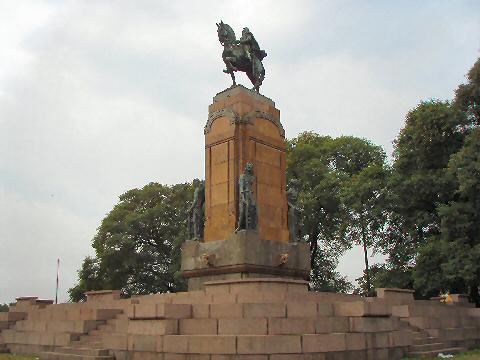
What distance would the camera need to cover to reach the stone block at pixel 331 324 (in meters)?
12.5

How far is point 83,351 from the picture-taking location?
14.1 metres

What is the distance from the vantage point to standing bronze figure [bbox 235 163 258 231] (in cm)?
1792

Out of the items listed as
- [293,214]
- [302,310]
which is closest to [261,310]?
[302,310]

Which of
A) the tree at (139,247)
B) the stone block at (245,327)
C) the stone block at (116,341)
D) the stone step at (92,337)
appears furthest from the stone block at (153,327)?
the tree at (139,247)

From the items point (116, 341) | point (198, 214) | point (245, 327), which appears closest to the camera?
point (245, 327)

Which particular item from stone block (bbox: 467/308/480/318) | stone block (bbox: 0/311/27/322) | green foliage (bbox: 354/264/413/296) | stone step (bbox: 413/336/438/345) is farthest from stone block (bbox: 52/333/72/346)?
green foliage (bbox: 354/264/413/296)

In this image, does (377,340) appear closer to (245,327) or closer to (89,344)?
(245,327)

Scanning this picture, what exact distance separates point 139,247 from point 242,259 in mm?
27413

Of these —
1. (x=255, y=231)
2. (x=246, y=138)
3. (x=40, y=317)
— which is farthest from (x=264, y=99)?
(x=40, y=317)

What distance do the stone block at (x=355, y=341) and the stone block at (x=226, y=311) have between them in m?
2.69

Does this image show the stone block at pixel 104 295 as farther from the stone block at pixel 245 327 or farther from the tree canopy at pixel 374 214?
the stone block at pixel 245 327

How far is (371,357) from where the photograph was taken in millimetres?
13023

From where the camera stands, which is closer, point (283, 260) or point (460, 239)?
point (283, 260)

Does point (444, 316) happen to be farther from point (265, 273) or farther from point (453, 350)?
point (265, 273)
